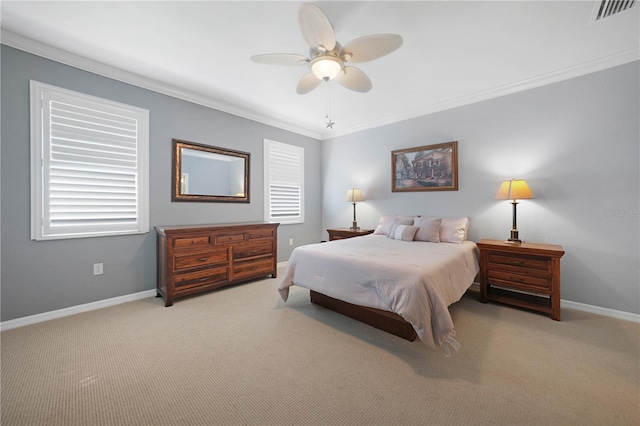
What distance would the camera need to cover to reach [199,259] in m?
3.25

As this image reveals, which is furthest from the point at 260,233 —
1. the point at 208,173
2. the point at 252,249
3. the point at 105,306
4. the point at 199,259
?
the point at 105,306

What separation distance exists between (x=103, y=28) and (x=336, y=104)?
276cm

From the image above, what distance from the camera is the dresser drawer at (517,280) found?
2.70 metres

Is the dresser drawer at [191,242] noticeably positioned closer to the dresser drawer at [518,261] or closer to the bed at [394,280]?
the bed at [394,280]

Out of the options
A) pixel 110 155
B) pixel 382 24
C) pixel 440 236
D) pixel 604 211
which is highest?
pixel 382 24

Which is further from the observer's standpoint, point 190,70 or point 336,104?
point 336,104

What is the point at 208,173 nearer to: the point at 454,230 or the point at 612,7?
the point at 454,230

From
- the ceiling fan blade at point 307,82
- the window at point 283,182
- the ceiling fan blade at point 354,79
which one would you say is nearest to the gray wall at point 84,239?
the window at point 283,182

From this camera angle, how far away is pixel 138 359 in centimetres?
196

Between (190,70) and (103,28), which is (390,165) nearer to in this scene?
(190,70)

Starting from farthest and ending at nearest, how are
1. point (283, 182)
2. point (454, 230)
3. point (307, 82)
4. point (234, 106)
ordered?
point (283, 182) < point (234, 106) < point (454, 230) < point (307, 82)

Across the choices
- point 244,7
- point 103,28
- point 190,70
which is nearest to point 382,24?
point 244,7

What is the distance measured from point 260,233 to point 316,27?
2.81 metres

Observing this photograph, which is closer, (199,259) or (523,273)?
(523,273)
